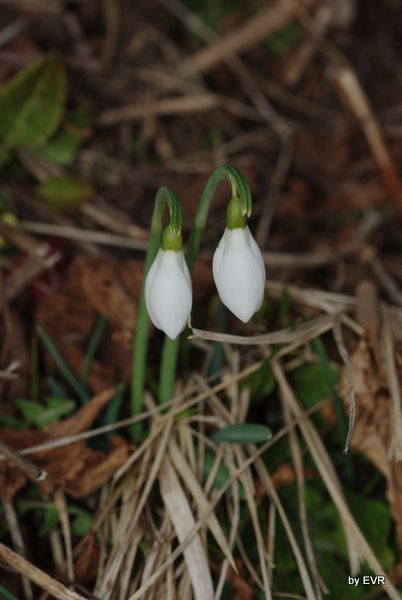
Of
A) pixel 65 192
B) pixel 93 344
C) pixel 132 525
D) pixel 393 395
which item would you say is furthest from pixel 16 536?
pixel 65 192

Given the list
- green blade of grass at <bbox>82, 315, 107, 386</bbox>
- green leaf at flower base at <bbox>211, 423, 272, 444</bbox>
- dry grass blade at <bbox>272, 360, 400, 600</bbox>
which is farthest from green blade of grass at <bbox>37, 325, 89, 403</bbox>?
dry grass blade at <bbox>272, 360, 400, 600</bbox>

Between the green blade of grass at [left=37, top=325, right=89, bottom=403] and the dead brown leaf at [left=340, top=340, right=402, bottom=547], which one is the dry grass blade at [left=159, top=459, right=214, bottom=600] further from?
the dead brown leaf at [left=340, top=340, right=402, bottom=547]

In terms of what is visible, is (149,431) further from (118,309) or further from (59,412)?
(118,309)

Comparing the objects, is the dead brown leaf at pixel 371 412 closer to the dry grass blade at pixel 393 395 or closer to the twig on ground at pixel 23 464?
the dry grass blade at pixel 393 395

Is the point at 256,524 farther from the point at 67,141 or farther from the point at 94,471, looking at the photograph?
the point at 67,141

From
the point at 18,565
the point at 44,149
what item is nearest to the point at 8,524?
the point at 18,565

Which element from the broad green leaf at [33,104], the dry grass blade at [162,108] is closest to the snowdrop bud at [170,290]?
the broad green leaf at [33,104]
